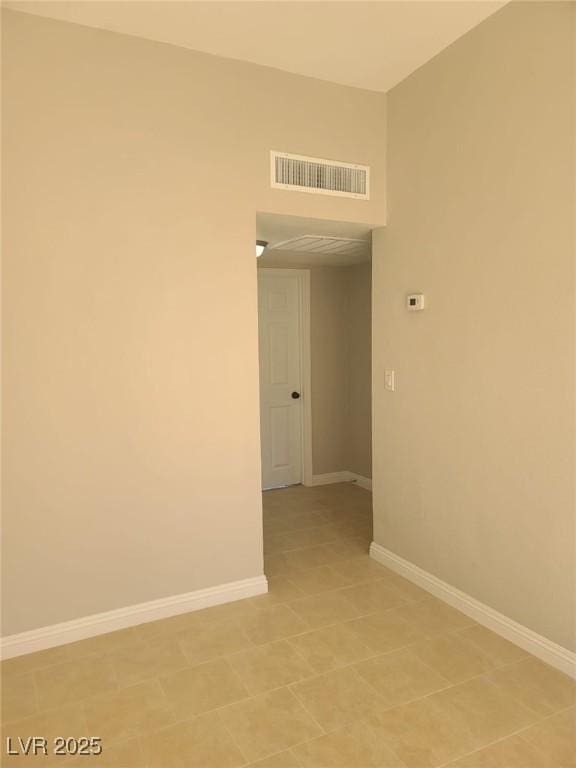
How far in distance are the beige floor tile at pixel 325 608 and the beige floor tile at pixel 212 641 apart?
358 millimetres

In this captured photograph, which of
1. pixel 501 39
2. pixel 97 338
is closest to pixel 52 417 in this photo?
pixel 97 338

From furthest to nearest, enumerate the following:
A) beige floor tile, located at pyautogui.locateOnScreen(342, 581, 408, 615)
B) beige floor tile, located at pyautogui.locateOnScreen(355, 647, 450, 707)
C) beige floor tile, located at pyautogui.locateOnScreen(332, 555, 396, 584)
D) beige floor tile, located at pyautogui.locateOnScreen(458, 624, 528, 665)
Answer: beige floor tile, located at pyautogui.locateOnScreen(332, 555, 396, 584) < beige floor tile, located at pyautogui.locateOnScreen(342, 581, 408, 615) < beige floor tile, located at pyautogui.locateOnScreen(458, 624, 528, 665) < beige floor tile, located at pyautogui.locateOnScreen(355, 647, 450, 707)

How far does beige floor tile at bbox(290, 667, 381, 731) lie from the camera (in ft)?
6.82

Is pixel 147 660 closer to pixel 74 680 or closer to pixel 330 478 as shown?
pixel 74 680

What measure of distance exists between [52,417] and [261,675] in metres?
1.55

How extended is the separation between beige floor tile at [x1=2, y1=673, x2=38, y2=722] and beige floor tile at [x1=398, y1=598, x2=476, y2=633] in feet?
5.92

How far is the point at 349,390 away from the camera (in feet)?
18.5

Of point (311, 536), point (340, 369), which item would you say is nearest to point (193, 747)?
point (311, 536)

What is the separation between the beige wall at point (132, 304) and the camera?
2506 mm

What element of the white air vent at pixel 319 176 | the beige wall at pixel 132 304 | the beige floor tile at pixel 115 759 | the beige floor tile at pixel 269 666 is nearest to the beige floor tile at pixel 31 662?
the beige wall at pixel 132 304

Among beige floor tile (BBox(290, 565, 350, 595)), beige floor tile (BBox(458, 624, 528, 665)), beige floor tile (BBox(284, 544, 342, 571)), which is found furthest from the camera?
beige floor tile (BBox(284, 544, 342, 571))

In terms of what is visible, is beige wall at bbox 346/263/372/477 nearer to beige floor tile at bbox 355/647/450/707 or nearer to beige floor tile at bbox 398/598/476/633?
beige floor tile at bbox 398/598/476/633

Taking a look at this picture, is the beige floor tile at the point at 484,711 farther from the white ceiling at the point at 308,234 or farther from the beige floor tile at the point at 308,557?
the white ceiling at the point at 308,234

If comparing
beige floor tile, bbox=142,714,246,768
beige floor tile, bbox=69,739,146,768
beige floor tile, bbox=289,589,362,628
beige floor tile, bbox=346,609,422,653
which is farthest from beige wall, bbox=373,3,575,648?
beige floor tile, bbox=69,739,146,768
